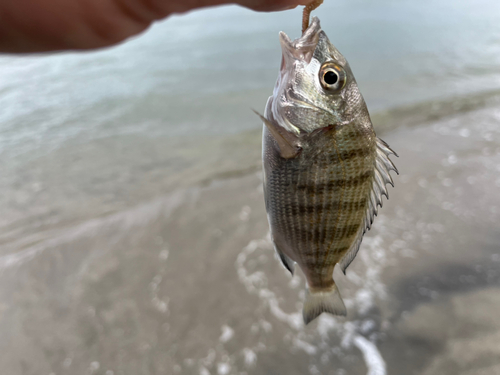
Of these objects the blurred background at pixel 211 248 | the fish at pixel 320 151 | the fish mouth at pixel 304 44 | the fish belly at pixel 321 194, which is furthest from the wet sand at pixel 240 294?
the fish mouth at pixel 304 44

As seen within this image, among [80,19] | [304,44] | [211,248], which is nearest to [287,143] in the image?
[304,44]

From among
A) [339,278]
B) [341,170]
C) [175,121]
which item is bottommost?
[175,121]

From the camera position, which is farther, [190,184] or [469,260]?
[190,184]

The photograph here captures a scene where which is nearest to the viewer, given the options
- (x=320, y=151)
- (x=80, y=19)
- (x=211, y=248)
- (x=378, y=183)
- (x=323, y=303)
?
(x=80, y=19)

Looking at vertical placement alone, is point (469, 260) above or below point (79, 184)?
above

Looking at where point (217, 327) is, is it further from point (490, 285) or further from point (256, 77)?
point (256, 77)

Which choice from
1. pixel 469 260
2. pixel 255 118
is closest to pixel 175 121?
pixel 255 118

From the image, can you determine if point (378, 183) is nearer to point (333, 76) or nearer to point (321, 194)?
point (321, 194)
